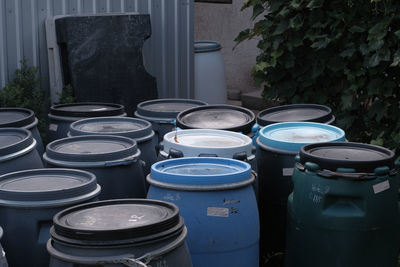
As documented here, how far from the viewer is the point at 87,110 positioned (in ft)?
16.6

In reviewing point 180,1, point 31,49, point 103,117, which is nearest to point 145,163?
point 103,117

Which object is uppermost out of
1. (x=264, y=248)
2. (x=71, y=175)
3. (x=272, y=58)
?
(x=272, y=58)

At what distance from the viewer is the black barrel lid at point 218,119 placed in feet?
14.7

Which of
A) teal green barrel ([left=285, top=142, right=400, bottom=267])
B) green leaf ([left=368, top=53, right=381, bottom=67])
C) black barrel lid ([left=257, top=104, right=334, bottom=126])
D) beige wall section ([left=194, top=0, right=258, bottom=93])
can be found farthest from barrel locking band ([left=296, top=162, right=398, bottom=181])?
beige wall section ([left=194, top=0, right=258, bottom=93])

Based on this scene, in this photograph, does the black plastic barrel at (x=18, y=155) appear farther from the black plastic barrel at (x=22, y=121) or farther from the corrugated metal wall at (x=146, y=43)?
the corrugated metal wall at (x=146, y=43)

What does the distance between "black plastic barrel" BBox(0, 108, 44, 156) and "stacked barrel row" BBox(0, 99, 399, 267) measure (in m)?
0.07

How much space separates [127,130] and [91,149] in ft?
2.05

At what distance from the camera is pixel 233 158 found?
3740mm

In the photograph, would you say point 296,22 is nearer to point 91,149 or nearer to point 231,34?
point 91,149

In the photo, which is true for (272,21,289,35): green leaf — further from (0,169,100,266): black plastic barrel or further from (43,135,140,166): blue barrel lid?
(0,169,100,266): black plastic barrel

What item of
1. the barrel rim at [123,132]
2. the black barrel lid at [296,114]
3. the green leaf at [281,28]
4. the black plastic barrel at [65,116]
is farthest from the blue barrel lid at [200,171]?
the green leaf at [281,28]

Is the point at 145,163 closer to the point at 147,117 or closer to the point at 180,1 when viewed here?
the point at 147,117

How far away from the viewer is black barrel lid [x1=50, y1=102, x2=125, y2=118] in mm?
4883

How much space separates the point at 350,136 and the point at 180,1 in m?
2.44
